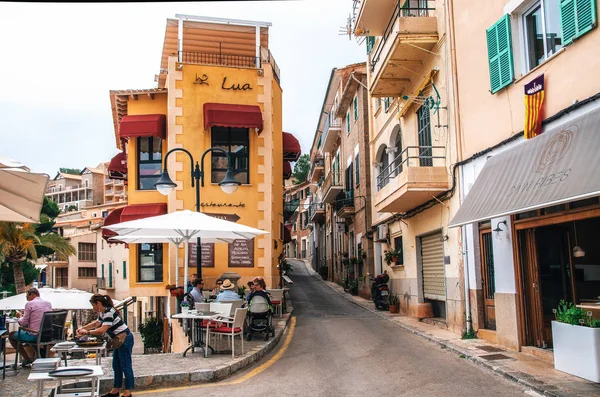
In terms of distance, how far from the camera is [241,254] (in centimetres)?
2061

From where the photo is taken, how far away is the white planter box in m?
7.82

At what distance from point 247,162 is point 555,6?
43.0 feet

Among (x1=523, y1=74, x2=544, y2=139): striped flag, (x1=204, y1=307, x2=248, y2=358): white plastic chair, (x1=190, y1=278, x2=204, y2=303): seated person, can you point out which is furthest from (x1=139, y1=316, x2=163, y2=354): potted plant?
(x1=523, y1=74, x2=544, y2=139): striped flag

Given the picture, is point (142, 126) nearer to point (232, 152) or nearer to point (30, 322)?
point (232, 152)

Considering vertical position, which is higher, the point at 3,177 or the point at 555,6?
the point at 555,6

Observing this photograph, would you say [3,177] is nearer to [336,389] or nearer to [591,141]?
[336,389]

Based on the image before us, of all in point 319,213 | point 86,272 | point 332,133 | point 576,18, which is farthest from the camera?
point 86,272

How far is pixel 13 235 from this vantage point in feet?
86.9

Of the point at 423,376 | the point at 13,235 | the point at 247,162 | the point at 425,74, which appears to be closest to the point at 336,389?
the point at 423,376

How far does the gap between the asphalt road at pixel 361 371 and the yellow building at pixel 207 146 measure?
6.31 meters

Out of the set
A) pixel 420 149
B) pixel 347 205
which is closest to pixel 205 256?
pixel 420 149

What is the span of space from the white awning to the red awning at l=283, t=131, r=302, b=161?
13.4 m

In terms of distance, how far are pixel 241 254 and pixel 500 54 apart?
11921 mm

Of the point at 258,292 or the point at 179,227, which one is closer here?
the point at 179,227
